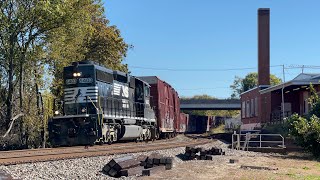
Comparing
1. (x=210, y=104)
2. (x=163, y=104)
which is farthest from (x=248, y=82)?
(x=163, y=104)

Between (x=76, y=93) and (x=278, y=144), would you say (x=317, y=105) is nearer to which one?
(x=278, y=144)

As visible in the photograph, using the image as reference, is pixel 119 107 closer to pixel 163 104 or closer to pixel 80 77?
pixel 80 77

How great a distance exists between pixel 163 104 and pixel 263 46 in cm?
2282

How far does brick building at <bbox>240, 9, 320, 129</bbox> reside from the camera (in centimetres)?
3234

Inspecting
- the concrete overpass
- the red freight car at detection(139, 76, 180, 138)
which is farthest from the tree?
the red freight car at detection(139, 76, 180, 138)

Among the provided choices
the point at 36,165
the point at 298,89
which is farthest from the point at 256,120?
the point at 36,165

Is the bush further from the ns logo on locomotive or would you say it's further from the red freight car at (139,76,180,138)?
the red freight car at (139,76,180,138)

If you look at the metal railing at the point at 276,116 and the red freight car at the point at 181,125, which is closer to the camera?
the metal railing at the point at 276,116

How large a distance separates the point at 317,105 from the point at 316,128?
191 inches

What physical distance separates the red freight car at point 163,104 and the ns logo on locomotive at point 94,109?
161 inches

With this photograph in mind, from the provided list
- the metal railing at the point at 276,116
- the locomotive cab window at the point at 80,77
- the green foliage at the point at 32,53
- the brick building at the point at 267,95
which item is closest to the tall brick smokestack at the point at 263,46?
the brick building at the point at 267,95

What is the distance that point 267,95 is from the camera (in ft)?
124

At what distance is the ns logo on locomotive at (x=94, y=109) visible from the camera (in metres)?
17.0

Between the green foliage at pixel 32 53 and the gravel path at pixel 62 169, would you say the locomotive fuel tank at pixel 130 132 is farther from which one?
the gravel path at pixel 62 169
